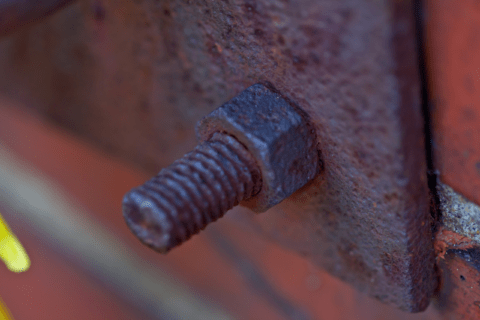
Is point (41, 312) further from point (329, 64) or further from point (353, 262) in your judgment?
point (329, 64)

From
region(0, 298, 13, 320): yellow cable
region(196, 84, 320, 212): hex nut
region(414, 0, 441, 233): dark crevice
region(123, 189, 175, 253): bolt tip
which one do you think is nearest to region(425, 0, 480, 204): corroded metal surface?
region(414, 0, 441, 233): dark crevice

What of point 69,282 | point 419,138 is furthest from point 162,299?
point 419,138

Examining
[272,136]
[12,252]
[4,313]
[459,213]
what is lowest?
[4,313]

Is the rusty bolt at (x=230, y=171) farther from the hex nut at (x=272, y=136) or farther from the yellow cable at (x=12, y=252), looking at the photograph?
the yellow cable at (x=12, y=252)

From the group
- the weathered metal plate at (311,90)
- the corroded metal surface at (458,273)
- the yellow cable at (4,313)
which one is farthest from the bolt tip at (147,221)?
the yellow cable at (4,313)

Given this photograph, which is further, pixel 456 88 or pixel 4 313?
pixel 4 313

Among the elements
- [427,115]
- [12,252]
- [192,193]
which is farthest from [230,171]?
[12,252]

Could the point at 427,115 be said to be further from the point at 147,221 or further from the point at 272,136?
the point at 147,221

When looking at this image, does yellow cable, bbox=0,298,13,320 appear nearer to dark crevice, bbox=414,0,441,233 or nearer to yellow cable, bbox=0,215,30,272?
yellow cable, bbox=0,215,30,272
